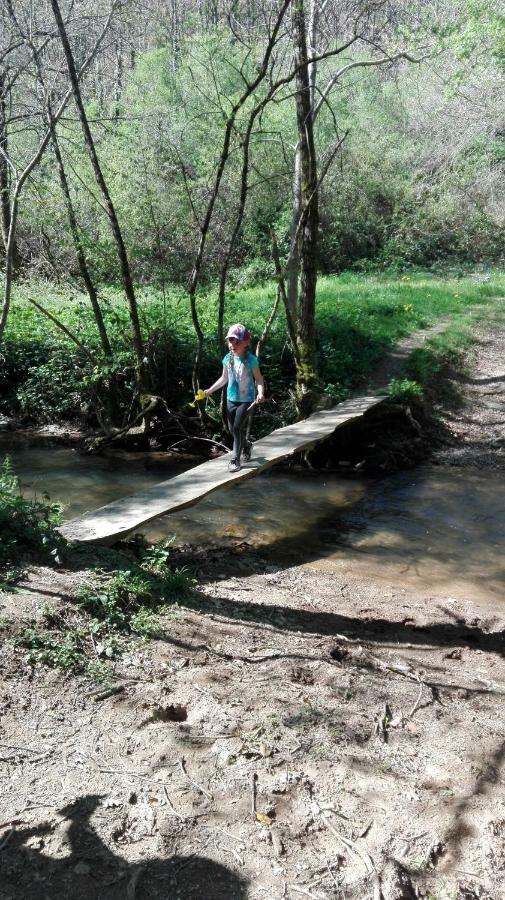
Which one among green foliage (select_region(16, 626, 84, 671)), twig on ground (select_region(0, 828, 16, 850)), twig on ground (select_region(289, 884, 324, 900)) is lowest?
twig on ground (select_region(289, 884, 324, 900))

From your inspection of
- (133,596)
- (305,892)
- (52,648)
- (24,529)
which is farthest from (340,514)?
(305,892)

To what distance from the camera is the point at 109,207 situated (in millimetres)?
9031

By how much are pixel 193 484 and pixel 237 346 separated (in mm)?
1497

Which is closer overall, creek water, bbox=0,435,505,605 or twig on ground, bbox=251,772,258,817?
twig on ground, bbox=251,772,258,817

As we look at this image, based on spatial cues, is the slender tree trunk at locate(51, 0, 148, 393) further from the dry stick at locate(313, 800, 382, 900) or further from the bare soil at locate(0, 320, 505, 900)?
the dry stick at locate(313, 800, 382, 900)

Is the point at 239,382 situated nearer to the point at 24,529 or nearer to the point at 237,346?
the point at 237,346

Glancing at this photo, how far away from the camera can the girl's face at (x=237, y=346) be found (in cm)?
722

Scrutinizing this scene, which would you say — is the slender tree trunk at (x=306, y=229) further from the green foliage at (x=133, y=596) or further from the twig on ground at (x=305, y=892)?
the twig on ground at (x=305, y=892)

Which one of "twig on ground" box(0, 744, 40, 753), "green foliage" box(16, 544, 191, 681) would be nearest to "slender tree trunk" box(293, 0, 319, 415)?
"green foliage" box(16, 544, 191, 681)

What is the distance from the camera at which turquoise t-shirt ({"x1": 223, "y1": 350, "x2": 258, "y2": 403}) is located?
748 centimetres

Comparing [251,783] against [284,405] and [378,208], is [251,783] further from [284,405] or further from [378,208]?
[378,208]

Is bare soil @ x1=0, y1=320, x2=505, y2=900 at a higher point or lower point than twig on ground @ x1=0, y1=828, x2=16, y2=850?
lower

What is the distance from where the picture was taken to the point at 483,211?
26484 millimetres

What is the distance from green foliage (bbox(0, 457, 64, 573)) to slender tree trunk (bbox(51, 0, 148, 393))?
484 cm
